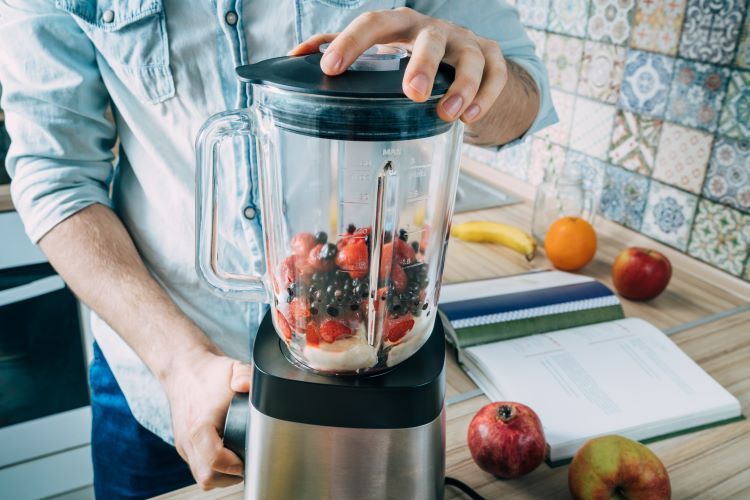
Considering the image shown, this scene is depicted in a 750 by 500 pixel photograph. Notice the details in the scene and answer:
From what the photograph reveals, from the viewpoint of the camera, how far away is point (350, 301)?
0.52 metres

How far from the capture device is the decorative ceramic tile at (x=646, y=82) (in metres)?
1.28

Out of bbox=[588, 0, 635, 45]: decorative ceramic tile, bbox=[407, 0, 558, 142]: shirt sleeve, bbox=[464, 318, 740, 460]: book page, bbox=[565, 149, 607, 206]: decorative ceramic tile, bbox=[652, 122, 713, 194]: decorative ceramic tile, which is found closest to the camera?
bbox=[464, 318, 740, 460]: book page

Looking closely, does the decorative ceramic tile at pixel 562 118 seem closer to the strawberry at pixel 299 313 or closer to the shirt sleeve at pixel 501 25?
the shirt sleeve at pixel 501 25

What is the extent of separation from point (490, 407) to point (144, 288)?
1.50ft

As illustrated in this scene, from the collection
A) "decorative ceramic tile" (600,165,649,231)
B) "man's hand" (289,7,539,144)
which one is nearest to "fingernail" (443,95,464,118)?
"man's hand" (289,7,539,144)

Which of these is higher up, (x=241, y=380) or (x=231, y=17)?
(x=231, y=17)

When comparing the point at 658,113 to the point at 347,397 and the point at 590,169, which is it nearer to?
the point at 590,169

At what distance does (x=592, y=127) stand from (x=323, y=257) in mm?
1104

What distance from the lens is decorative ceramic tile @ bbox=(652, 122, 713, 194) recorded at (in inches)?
48.2

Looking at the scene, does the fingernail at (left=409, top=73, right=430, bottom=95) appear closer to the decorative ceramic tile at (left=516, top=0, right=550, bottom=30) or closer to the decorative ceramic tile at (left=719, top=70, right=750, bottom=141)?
the decorative ceramic tile at (left=719, top=70, right=750, bottom=141)

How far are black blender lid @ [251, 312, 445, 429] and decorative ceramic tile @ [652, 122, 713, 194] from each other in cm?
93

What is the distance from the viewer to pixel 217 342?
3.19 ft

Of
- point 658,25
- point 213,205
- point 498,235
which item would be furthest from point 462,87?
point 658,25

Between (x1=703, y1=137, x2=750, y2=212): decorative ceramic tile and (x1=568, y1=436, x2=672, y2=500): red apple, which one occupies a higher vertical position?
(x1=703, y1=137, x2=750, y2=212): decorative ceramic tile
